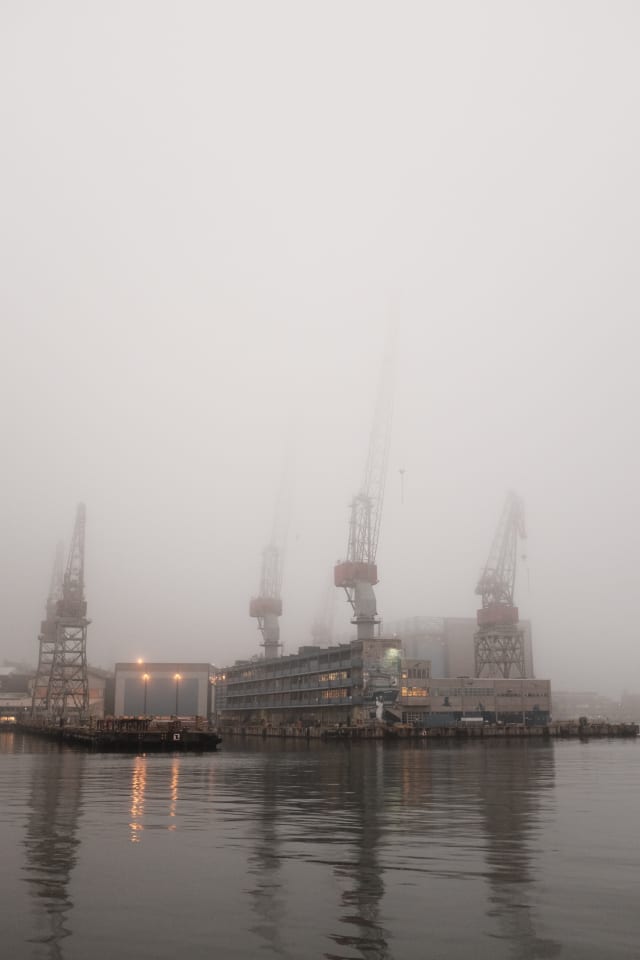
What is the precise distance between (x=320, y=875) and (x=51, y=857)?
9.53 metres

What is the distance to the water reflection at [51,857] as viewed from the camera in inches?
772

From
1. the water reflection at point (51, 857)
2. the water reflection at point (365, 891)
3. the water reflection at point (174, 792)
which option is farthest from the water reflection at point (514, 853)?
the water reflection at point (174, 792)

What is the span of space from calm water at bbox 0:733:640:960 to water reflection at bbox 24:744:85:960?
8cm

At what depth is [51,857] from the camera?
96.9ft

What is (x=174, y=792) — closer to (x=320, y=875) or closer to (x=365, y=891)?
(x=320, y=875)

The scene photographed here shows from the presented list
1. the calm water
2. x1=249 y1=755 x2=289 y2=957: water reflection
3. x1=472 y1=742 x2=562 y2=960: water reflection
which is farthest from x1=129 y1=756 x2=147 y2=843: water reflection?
x1=472 y1=742 x2=562 y2=960: water reflection

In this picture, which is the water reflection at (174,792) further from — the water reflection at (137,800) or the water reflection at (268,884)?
the water reflection at (268,884)

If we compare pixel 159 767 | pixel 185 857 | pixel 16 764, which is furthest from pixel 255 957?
pixel 16 764

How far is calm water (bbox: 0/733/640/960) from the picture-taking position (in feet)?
62.1

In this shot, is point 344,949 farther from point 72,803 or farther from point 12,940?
point 72,803

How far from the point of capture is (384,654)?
19800cm

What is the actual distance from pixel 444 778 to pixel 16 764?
46225mm

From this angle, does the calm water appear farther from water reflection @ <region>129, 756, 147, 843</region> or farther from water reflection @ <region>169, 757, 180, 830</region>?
water reflection @ <region>169, 757, 180, 830</region>

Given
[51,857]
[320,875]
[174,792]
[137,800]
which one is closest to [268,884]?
[320,875]
